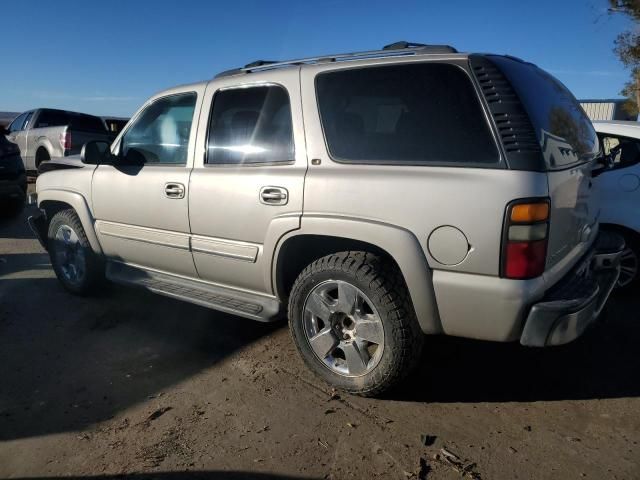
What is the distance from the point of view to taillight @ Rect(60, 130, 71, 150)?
1106 centimetres

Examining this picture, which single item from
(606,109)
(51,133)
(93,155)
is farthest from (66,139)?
(606,109)

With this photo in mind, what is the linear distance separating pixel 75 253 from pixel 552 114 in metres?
4.07

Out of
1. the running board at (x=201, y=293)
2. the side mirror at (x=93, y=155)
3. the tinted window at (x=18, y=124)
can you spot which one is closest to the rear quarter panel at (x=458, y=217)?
the running board at (x=201, y=293)

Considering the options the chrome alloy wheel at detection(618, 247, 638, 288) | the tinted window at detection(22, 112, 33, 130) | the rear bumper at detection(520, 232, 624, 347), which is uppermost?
the tinted window at detection(22, 112, 33, 130)

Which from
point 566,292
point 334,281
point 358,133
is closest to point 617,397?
point 566,292

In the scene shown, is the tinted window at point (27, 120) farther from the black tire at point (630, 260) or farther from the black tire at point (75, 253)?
the black tire at point (630, 260)

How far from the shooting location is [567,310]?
253 centimetres

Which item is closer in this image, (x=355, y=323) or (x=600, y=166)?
(x=355, y=323)

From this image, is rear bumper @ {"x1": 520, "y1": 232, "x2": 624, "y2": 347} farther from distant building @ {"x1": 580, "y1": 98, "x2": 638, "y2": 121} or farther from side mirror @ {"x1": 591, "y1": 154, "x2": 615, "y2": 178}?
distant building @ {"x1": 580, "y1": 98, "x2": 638, "y2": 121}

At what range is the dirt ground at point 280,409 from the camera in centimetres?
245

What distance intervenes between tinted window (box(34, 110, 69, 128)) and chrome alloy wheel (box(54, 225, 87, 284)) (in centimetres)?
899

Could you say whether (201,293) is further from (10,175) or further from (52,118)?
(52,118)

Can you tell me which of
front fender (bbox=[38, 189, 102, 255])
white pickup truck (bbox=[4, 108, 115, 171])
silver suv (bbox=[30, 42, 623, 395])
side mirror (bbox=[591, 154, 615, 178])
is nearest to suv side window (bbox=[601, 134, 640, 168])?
side mirror (bbox=[591, 154, 615, 178])

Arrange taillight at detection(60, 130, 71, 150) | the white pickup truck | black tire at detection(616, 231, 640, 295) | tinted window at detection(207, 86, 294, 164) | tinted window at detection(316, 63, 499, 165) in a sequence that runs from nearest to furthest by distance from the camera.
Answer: tinted window at detection(316, 63, 499, 165) < tinted window at detection(207, 86, 294, 164) < black tire at detection(616, 231, 640, 295) < taillight at detection(60, 130, 71, 150) < the white pickup truck
